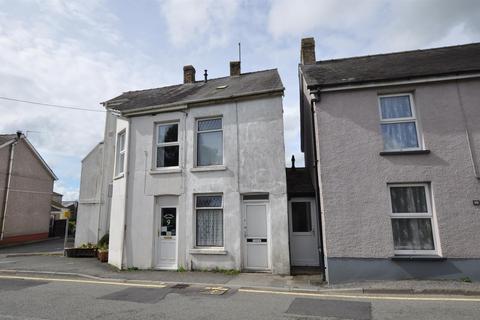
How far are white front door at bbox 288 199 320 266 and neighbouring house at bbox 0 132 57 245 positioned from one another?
20.5 m

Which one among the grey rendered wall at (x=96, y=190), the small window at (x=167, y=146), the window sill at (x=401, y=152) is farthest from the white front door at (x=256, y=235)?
the grey rendered wall at (x=96, y=190)

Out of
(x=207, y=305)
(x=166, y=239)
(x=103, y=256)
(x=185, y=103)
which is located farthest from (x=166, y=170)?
(x=207, y=305)

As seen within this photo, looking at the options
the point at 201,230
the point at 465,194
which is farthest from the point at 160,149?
the point at 465,194

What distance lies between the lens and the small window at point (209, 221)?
389 inches

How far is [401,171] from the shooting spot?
8000mm

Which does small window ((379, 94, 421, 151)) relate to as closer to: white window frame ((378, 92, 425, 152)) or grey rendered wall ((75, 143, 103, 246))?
white window frame ((378, 92, 425, 152))

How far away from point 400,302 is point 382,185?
3.05 metres

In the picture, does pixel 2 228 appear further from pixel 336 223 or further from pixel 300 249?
pixel 336 223

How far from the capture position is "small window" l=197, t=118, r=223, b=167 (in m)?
10.5

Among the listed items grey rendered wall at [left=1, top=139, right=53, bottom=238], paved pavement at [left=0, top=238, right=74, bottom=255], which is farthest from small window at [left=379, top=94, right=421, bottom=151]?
grey rendered wall at [left=1, top=139, right=53, bottom=238]

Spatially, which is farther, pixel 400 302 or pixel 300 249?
pixel 300 249

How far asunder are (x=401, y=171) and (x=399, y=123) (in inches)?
59.2

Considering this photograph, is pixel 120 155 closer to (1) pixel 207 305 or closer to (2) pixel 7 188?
(1) pixel 207 305

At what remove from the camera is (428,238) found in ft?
25.3
